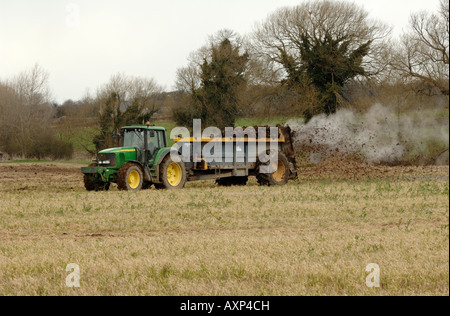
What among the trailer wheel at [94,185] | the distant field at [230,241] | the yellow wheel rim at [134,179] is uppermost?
the yellow wheel rim at [134,179]

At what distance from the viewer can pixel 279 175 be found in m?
22.0

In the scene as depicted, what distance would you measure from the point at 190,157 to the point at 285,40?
21.8 metres

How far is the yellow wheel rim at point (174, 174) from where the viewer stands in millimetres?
20188

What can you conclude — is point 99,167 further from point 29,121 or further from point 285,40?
point 29,121

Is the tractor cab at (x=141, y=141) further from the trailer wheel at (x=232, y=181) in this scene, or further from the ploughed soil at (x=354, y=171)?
the ploughed soil at (x=354, y=171)

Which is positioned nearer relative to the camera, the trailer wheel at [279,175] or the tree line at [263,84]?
the trailer wheel at [279,175]

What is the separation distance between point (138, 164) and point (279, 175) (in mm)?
5730

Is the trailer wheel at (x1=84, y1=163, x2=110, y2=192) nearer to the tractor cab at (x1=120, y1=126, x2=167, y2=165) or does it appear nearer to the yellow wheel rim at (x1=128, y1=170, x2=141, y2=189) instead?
the yellow wheel rim at (x1=128, y1=170, x2=141, y2=189)

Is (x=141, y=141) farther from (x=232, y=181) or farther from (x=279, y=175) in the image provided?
(x=279, y=175)

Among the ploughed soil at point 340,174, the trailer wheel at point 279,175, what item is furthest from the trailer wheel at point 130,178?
the trailer wheel at point 279,175

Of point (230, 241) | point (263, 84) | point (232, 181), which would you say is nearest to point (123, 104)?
point (263, 84)

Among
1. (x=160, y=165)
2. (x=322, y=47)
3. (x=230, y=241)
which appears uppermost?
(x=322, y=47)

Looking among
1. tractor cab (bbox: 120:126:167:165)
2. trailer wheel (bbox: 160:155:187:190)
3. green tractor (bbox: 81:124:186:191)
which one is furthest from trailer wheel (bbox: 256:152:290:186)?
tractor cab (bbox: 120:126:167:165)
